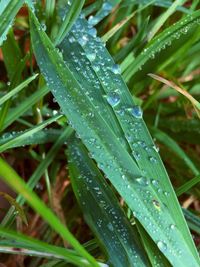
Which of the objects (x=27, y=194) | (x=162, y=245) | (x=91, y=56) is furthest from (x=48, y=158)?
(x=27, y=194)

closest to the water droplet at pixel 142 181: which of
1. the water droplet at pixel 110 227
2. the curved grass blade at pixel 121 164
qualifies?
the curved grass blade at pixel 121 164

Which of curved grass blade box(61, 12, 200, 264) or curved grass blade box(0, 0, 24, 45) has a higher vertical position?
curved grass blade box(0, 0, 24, 45)

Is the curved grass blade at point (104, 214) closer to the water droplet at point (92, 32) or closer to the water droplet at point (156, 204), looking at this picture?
the water droplet at point (156, 204)

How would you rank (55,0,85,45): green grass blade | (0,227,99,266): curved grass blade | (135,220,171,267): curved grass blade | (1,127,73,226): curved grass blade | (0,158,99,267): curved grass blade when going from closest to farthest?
(0,158,99,267): curved grass blade → (0,227,99,266): curved grass blade → (135,220,171,267): curved grass blade → (55,0,85,45): green grass blade → (1,127,73,226): curved grass blade

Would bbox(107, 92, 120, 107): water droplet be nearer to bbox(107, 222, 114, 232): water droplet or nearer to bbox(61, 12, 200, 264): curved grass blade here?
bbox(61, 12, 200, 264): curved grass blade

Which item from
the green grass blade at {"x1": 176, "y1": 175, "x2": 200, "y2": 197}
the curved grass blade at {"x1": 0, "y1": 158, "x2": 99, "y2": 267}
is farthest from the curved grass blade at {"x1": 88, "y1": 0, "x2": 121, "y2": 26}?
the curved grass blade at {"x1": 0, "y1": 158, "x2": 99, "y2": 267}
